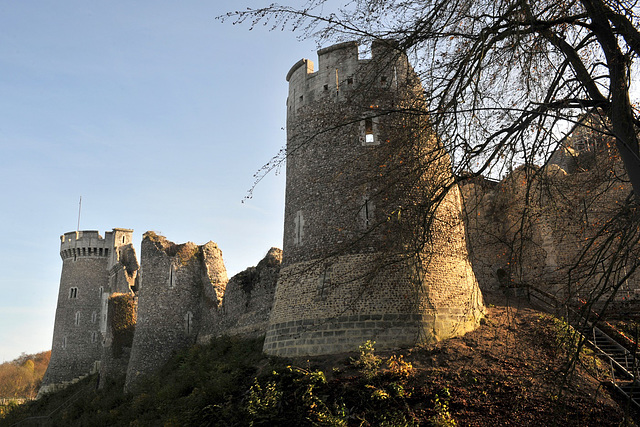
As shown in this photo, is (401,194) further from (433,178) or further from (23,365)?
(23,365)

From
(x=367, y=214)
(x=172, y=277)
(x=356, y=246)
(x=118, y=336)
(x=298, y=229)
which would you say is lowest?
(x=118, y=336)

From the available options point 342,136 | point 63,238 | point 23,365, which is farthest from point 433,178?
point 23,365

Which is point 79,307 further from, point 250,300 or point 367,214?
point 367,214

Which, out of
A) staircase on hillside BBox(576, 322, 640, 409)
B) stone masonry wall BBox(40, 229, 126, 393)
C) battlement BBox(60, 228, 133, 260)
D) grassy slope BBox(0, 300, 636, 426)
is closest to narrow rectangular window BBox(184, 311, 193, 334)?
grassy slope BBox(0, 300, 636, 426)

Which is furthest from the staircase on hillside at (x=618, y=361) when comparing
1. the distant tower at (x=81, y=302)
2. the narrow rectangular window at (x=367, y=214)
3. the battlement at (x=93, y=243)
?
the battlement at (x=93, y=243)

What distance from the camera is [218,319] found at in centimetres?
2292

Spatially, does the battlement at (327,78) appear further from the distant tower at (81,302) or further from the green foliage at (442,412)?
the distant tower at (81,302)

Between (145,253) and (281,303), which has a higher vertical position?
(145,253)

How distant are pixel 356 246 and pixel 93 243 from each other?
3217 centimetres

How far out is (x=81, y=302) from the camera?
39156mm

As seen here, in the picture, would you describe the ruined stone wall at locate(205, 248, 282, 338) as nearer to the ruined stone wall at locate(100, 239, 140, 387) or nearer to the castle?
the castle

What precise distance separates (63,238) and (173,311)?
76.3 ft

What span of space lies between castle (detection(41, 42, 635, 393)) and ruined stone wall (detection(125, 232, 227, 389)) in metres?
0.05

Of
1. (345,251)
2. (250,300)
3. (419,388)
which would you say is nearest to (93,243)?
(250,300)
